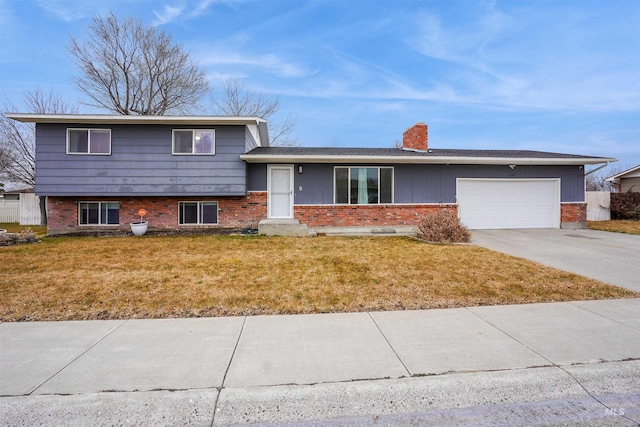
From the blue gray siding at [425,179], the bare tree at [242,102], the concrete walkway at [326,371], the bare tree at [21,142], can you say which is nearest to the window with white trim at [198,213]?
the blue gray siding at [425,179]

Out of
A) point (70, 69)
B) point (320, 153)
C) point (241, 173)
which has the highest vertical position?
point (70, 69)

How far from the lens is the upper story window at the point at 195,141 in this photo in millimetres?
11500

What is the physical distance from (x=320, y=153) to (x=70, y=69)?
53.4 ft

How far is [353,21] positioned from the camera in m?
13.6

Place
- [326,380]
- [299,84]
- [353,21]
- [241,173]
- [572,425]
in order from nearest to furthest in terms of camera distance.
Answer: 1. [572,425]
2. [326,380]
3. [241,173]
4. [353,21]
5. [299,84]

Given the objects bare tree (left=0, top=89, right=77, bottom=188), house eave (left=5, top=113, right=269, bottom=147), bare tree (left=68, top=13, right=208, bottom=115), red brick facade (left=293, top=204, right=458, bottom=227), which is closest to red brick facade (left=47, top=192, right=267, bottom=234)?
red brick facade (left=293, top=204, right=458, bottom=227)

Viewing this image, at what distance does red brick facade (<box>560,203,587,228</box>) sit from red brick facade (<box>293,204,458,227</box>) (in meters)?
6.09

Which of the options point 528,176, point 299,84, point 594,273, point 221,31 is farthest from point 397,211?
point 299,84

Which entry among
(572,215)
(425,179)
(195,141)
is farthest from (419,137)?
(195,141)

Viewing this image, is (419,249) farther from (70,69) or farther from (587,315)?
(70,69)

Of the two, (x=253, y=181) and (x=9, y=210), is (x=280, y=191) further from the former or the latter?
(x=9, y=210)

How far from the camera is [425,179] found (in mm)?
12477

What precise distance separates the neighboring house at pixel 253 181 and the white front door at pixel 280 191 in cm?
4

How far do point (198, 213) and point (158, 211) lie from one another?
1.47 meters
